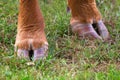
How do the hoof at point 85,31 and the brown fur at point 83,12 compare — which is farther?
the brown fur at point 83,12

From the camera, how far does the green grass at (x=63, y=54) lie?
2.96 metres

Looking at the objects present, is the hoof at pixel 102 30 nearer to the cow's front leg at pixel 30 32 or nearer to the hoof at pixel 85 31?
the hoof at pixel 85 31

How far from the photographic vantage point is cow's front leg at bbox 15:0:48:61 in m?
3.35

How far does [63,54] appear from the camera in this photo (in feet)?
11.2

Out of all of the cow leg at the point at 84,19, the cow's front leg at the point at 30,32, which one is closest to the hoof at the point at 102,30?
the cow leg at the point at 84,19

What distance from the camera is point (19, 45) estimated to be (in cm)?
339

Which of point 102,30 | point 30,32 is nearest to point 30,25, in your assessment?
point 30,32

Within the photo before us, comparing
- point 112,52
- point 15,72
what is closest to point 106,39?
point 112,52

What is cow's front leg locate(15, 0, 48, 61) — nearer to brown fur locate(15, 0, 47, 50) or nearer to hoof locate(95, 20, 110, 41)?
brown fur locate(15, 0, 47, 50)

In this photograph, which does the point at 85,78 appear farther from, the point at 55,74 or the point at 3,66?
the point at 3,66

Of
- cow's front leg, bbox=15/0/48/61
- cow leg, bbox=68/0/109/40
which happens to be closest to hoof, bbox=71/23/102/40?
cow leg, bbox=68/0/109/40

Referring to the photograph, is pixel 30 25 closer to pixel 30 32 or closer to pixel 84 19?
pixel 30 32

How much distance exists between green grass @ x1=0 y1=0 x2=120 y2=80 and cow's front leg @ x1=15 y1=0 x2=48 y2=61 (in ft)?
0.30

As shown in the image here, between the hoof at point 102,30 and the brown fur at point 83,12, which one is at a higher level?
the brown fur at point 83,12
